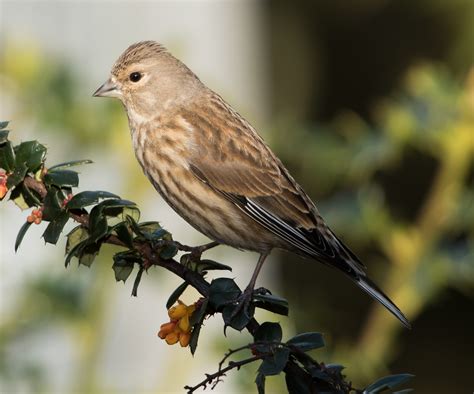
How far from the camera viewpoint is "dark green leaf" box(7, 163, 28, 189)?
199cm

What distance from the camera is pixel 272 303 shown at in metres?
2.10

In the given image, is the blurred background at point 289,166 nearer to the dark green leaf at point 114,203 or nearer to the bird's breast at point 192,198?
the bird's breast at point 192,198

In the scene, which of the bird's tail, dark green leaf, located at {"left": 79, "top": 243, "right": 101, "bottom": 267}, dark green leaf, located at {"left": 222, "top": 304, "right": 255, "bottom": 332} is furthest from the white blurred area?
dark green leaf, located at {"left": 222, "top": 304, "right": 255, "bottom": 332}

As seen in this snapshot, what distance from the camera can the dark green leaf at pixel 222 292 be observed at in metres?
2.04

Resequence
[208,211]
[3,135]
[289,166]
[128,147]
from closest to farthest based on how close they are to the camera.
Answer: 1. [3,135]
2. [208,211]
3. [128,147]
4. [289,166]

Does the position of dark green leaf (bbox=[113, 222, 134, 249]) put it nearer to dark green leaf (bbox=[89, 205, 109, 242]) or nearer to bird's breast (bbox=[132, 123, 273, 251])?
dark green leaf (bbox=[89, 205, 109, 242])

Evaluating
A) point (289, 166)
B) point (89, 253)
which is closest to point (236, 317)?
point (89, 253)

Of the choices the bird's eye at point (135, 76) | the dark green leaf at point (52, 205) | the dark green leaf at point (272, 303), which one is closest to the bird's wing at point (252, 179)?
the bird's eye at point (135, 76)

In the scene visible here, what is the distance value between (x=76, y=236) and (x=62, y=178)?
13 centimetres

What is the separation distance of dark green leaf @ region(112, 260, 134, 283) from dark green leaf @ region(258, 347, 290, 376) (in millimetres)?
362

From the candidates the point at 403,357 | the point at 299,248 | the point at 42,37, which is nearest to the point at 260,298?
the point at 299,248

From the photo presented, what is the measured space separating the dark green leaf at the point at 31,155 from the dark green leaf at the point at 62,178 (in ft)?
0.10

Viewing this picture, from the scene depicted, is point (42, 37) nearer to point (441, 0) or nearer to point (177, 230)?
point (177, 230)

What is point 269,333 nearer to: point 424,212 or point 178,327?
point 178,327
